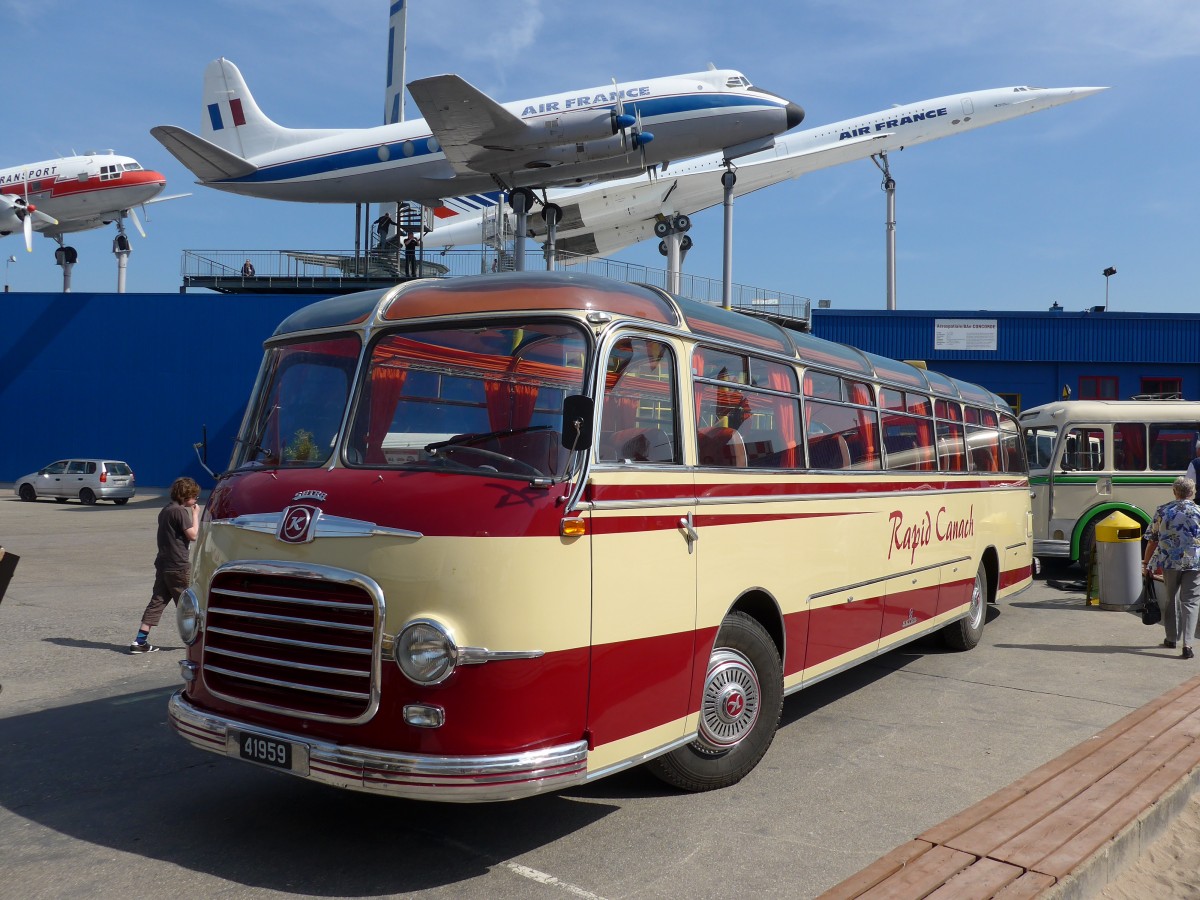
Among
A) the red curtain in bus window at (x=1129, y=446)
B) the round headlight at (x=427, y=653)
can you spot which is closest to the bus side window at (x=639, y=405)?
the round headlight at (x=427, y=653)

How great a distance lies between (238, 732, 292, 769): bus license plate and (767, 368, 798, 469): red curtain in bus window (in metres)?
3.46

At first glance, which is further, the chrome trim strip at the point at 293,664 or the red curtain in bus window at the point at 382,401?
the red curtain in bus window at the point at 382,401

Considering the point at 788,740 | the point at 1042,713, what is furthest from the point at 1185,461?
the point at 788,740

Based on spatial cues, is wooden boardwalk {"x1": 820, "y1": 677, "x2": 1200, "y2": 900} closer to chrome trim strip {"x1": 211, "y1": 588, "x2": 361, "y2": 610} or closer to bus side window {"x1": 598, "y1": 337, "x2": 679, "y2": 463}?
bus side window {"x1": 598, "y1": 337, "x2": 679, "y2": 463}

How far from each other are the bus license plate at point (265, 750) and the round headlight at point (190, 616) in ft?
2.27

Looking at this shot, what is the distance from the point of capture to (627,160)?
94.0 ft

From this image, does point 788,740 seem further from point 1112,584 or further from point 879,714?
point 1112,584

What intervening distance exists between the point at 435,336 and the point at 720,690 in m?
2.52

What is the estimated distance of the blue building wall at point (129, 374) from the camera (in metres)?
35.9

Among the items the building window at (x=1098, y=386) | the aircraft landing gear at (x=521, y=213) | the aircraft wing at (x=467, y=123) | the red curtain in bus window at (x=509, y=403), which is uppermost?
the aircraft wing at (x=467, y=123)

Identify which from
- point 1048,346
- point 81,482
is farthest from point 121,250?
point 1048,346

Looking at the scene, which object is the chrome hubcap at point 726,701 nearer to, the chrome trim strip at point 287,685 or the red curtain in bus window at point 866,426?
the chrome trim strip at point 287,685

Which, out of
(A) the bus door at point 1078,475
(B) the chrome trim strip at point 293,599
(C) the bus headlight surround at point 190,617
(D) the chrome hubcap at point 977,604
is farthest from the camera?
(A) the bus door at point 1078,475

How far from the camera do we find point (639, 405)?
5062 millimetres
